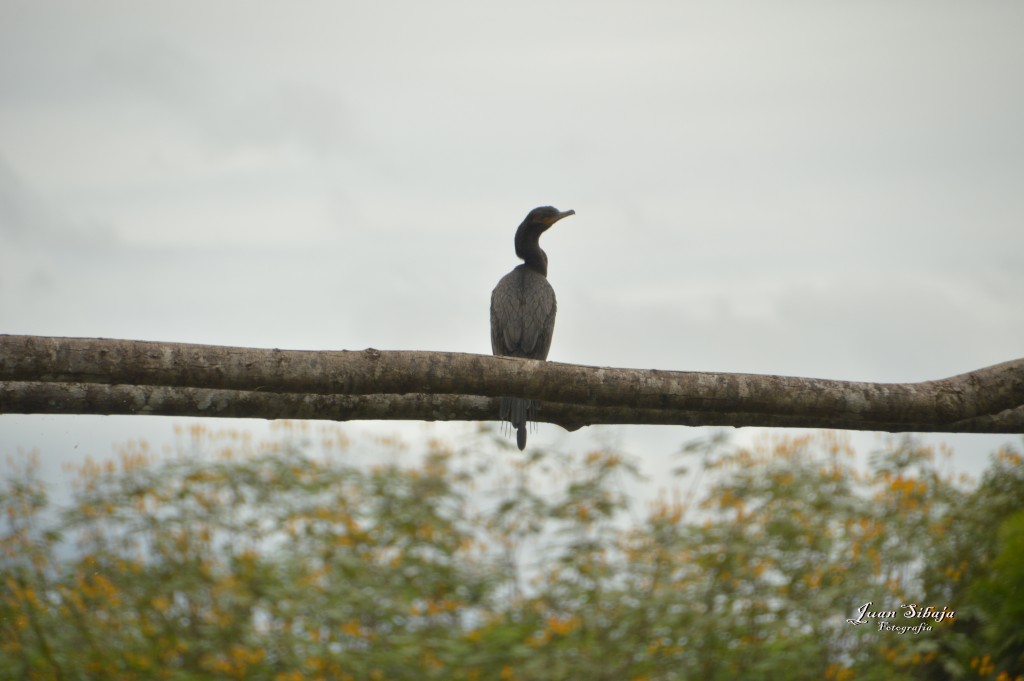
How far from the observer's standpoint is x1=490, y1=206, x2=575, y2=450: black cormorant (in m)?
7.31

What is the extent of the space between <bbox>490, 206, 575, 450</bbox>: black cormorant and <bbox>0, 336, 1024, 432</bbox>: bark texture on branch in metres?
2.32

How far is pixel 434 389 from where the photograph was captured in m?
4.08

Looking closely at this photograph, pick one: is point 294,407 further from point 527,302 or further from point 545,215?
point 545,215

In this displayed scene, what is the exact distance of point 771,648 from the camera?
6.70 m

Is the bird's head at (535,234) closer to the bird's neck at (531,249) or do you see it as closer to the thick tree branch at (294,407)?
the bird's neck at (531,249)

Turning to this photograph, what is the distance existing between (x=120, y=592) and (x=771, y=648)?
4911 millimetres

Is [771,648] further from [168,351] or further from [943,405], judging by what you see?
[168,351]

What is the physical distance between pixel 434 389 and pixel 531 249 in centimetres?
405

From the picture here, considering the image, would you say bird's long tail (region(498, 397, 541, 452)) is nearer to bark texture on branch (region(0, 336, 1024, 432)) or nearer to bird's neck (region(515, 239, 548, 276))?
bark texture on branch (region(0, 336, 1024, 432))

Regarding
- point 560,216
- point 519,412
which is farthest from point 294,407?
point 560,216

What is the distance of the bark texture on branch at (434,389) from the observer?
3842 millimetres
